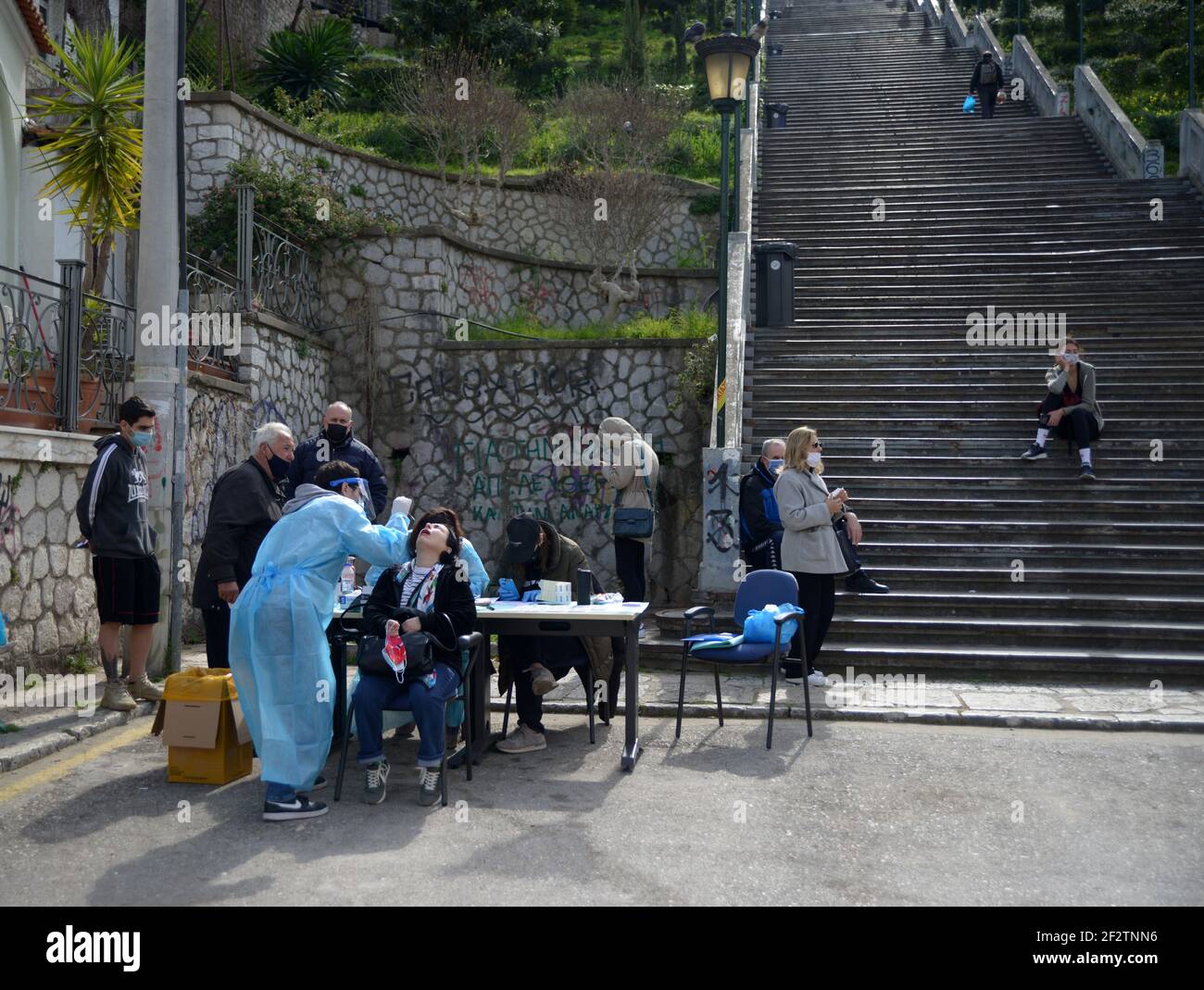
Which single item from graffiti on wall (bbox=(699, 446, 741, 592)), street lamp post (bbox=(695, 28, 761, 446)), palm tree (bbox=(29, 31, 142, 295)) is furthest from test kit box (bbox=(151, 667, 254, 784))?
street lamp post (bbox=(695, 28, 761, 446))

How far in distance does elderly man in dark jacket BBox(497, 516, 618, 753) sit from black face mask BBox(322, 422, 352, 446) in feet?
7.45

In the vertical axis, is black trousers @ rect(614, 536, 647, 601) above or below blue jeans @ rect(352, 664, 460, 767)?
above

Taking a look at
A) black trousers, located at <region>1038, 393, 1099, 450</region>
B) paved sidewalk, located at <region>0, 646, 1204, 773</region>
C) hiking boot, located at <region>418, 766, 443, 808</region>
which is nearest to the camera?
hiking boot, located at <region>418, 766, 443, 808</region>

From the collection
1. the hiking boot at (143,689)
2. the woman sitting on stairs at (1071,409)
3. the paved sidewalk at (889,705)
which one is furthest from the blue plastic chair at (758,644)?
the woman sitting on stairs at (1071,409)

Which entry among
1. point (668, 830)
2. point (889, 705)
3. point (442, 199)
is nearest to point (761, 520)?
point (889, 705)

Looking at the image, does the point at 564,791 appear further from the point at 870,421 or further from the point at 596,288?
the point at 596,288

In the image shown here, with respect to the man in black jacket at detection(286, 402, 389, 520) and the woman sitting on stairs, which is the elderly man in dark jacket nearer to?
the man in black jacket at detection(286, 402, 389, 520)

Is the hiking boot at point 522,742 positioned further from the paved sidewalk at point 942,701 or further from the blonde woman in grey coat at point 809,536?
the blonde woman in grey coat at point 809,536

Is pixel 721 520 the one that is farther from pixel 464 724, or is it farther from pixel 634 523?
pixel 464 724

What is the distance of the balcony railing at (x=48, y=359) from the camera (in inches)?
329

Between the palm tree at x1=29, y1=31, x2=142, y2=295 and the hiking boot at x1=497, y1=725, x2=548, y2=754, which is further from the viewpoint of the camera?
the palm tree at x1=29, y1=31, x2=142, y2=295

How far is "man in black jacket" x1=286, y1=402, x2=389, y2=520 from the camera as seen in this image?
8430mm

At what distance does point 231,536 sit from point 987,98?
59.7 feet
